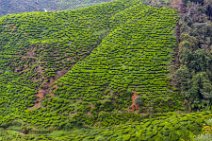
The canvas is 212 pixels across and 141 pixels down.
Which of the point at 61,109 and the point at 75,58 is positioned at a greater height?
the point at 75,58

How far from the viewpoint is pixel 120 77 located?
37312 millimetres

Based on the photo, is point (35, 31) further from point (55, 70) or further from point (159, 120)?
point (159, 120)

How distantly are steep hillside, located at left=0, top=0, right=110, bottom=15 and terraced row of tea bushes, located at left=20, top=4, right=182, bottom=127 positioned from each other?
125 ft

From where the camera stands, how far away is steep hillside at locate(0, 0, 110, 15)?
80375 millimetres

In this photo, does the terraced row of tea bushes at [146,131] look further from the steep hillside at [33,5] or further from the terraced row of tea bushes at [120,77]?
the steep hillside at [33,5]

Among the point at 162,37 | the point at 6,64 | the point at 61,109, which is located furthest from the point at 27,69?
the point at 162,37

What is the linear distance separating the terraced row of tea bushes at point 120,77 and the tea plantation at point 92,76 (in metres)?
0.10

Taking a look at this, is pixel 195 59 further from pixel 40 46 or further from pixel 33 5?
pixel 33 5

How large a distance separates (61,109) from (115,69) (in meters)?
7.84

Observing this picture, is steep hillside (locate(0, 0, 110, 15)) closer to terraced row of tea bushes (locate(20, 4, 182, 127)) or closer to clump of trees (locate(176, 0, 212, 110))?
terraced row of tea bushes (locate(20, 4, 182, 127))

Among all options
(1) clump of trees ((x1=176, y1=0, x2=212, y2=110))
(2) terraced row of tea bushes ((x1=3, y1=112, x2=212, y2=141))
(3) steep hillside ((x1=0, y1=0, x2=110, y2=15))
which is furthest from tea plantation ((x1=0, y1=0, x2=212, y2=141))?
(3) steep hillside ((x1=0, y1=0, x2=110, y2=15))

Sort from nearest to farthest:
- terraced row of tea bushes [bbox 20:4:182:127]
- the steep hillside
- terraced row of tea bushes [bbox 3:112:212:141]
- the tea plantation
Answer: terraced row of tea bushes [bbox 3:112:212:141], the tea plantation, terraced row of tea bushes [bbox 20:4:182:127], the steep hillside

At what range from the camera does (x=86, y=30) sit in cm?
4544

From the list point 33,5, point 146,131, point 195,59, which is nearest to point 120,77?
point 195,59
